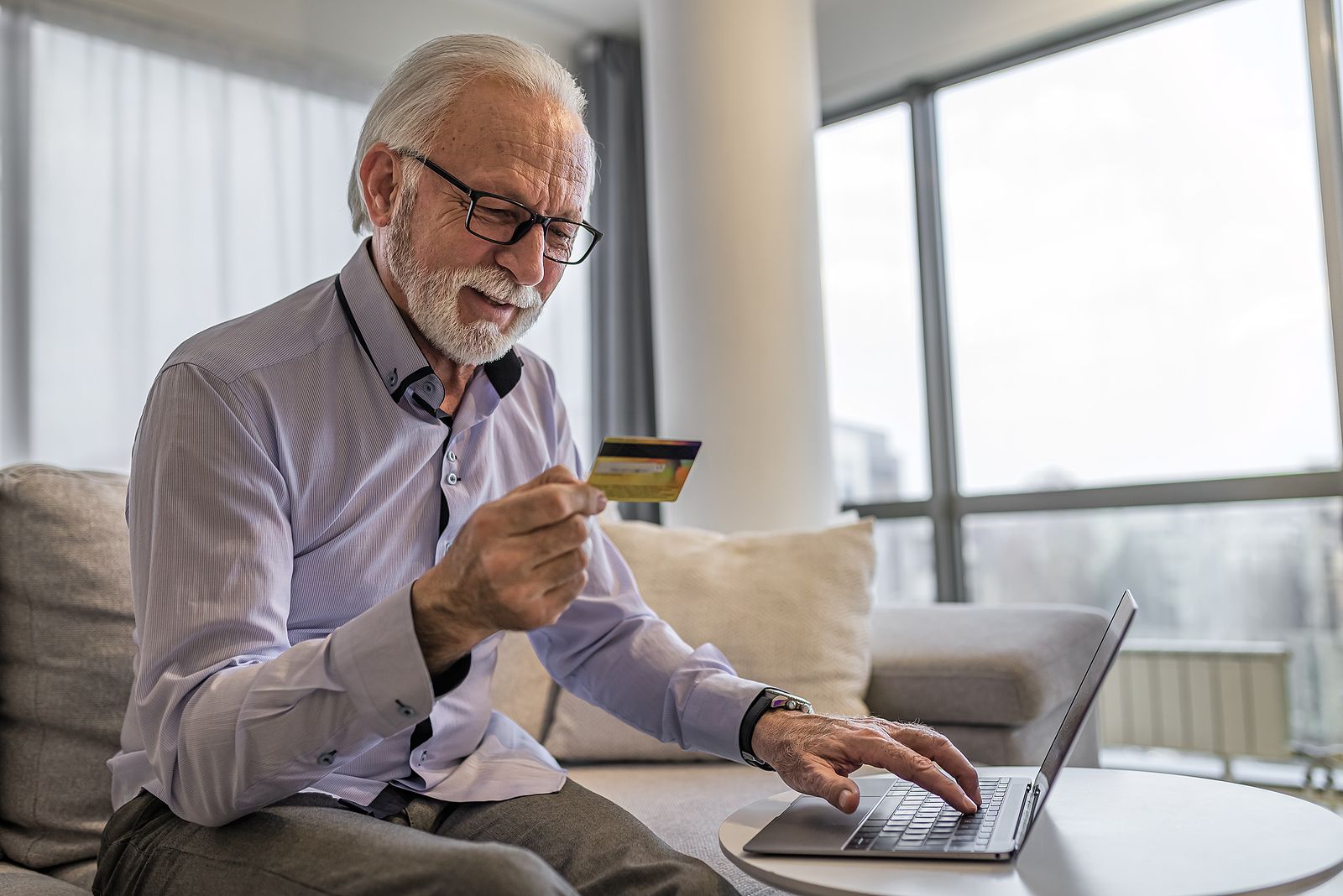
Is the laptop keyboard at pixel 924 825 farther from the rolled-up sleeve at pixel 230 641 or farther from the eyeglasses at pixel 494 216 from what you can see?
the eyeglasses at pixel 494 216

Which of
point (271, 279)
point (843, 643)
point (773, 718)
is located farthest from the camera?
point (271, 279)

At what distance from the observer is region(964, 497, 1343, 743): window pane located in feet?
10.5

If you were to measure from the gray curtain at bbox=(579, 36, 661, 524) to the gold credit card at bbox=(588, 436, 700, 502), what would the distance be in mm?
3241

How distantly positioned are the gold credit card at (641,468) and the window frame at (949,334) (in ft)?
9.63

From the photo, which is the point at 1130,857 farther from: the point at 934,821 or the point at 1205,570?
the point at 1205,570

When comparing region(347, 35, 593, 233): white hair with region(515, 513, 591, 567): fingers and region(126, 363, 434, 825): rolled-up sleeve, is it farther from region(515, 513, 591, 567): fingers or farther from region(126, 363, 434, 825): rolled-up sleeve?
region(515, 513, 591, 567): fingers

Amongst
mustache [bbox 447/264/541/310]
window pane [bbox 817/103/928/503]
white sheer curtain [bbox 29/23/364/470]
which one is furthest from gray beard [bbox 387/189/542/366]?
window pane [bbox 817/103/928/503]

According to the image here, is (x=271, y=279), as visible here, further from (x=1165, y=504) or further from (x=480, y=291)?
(x=1165, y=504)

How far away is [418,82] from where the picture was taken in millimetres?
1221

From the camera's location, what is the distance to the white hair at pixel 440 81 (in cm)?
121

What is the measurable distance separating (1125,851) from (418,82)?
103 cm

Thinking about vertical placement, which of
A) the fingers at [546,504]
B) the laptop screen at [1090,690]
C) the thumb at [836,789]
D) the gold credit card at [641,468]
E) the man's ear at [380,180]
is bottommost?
the thumb at [836,789]

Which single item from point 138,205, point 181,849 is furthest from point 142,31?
point 181,849

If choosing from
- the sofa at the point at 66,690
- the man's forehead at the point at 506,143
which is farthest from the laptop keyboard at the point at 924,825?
the man's forehead at the point at 506,143
